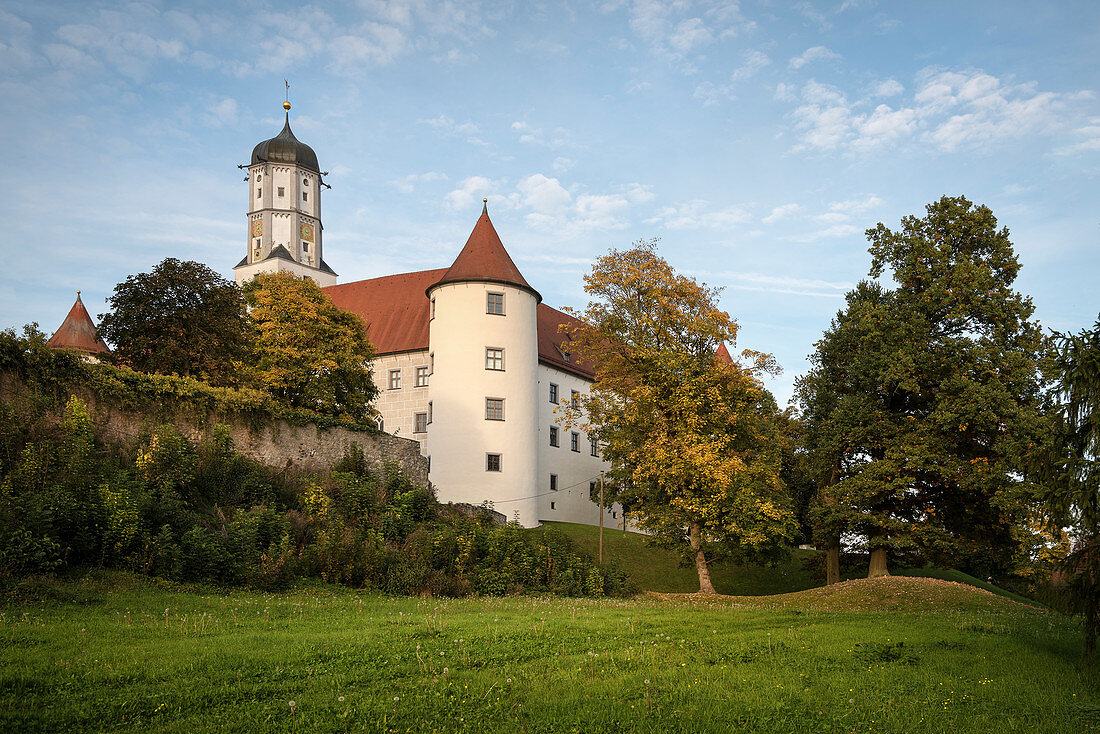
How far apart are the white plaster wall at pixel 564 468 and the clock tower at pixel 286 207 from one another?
33227 mm

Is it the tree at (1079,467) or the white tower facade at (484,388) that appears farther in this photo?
the white tower facade at (484,388)

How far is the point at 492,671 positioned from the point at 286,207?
72.3 meters

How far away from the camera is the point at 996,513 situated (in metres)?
26.9

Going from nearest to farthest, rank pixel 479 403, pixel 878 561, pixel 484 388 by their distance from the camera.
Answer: pixel 878 561 < pixel 479 403 < pixel 484 388

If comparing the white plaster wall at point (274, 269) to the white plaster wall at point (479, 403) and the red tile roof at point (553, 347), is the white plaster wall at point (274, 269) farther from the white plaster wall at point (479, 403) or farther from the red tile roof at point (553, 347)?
the white plaster wall at point (479, 403)

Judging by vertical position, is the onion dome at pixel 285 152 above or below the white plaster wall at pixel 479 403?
above

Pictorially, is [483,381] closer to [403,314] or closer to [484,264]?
[484,264]

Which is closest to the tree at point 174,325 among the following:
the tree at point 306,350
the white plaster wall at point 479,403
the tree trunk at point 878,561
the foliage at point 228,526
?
the tree at point 306,350

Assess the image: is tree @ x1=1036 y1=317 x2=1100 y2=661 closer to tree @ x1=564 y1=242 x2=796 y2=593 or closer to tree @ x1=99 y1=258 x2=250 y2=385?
tree @ x1=564 y1=242 x2=796 y2=593

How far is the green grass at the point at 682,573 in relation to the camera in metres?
34.9

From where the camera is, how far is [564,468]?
1886 inches

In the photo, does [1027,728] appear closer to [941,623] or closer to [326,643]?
[326,643]

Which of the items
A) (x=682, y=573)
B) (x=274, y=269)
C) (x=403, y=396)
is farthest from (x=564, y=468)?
(x=274, y=269)

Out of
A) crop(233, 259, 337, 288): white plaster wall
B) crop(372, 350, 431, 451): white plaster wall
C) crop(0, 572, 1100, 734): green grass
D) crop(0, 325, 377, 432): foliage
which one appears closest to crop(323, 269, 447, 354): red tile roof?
crop(372, 350, 431, 451): white plaster wall
